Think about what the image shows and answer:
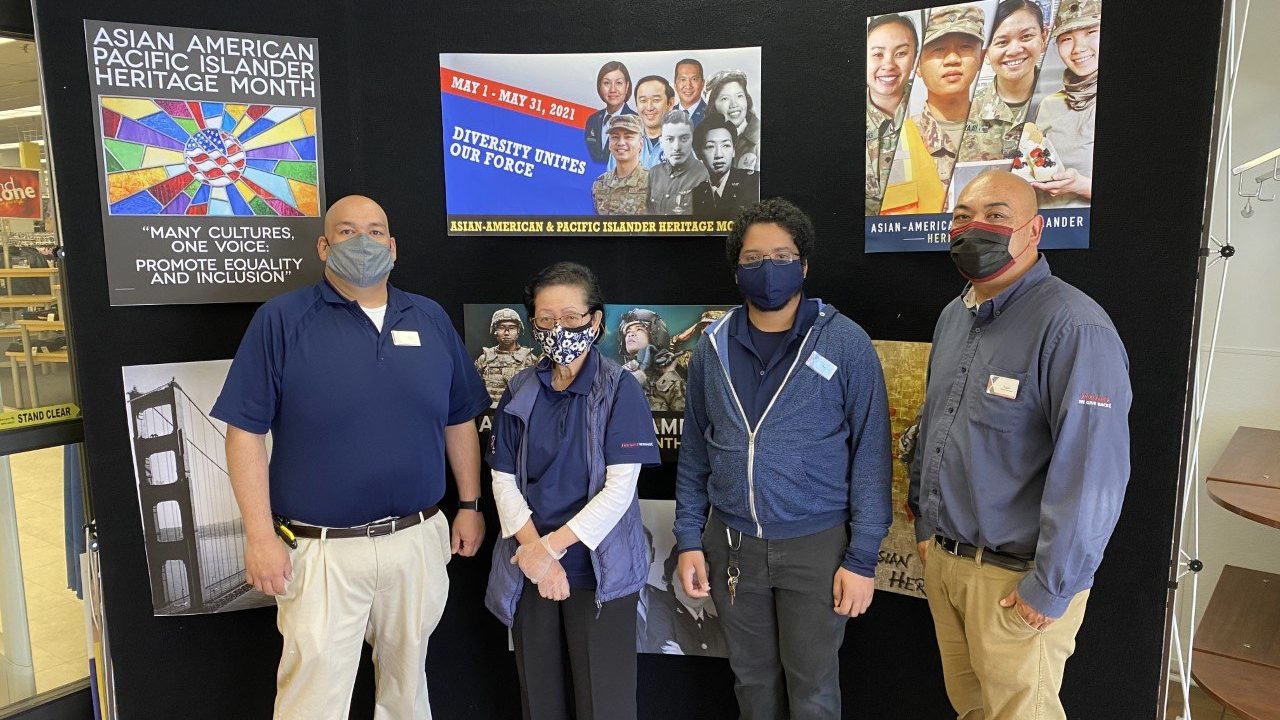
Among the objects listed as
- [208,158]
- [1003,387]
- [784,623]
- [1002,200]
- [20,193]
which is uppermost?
[208,158]

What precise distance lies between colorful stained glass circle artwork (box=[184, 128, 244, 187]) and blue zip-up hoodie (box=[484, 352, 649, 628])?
132cm

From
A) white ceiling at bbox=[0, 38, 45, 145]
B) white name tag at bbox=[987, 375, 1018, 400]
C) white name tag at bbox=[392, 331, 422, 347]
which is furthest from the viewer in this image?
white ceiling at bbox=[0, 38, 45, 145]

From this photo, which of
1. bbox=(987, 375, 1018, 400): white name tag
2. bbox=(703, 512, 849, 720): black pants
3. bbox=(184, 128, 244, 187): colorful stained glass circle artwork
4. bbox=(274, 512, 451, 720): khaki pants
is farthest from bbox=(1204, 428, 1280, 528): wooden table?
bbox=(184, 128, 244, 187): colorful stained glass circle artwork

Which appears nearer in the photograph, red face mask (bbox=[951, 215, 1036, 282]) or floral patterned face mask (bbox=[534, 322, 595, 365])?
red face mask (bbox=[951, 215, 1036, 282])

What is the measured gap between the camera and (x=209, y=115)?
8.07ft

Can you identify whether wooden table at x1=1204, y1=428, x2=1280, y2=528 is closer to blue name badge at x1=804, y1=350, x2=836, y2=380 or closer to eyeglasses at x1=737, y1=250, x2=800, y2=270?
blue name badge at x1=804, y1=350, x2=836, y2=380

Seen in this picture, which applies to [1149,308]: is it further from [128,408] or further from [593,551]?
[128,408]

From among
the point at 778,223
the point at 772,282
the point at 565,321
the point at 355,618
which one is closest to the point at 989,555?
the point at 772,282

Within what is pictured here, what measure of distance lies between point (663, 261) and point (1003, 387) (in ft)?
4.07

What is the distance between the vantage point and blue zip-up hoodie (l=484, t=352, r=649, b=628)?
2.09 m

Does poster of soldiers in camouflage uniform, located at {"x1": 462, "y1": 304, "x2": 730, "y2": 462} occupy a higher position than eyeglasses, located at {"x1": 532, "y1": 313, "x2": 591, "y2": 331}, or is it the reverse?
eyeglasses, located at {"x1": 532, "y1": 313, "x2": 591, "y2": 331}

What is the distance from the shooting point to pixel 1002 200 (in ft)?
5.89

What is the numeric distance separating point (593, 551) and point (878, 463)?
85cm

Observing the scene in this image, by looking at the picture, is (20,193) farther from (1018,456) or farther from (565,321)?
(1018,456)
